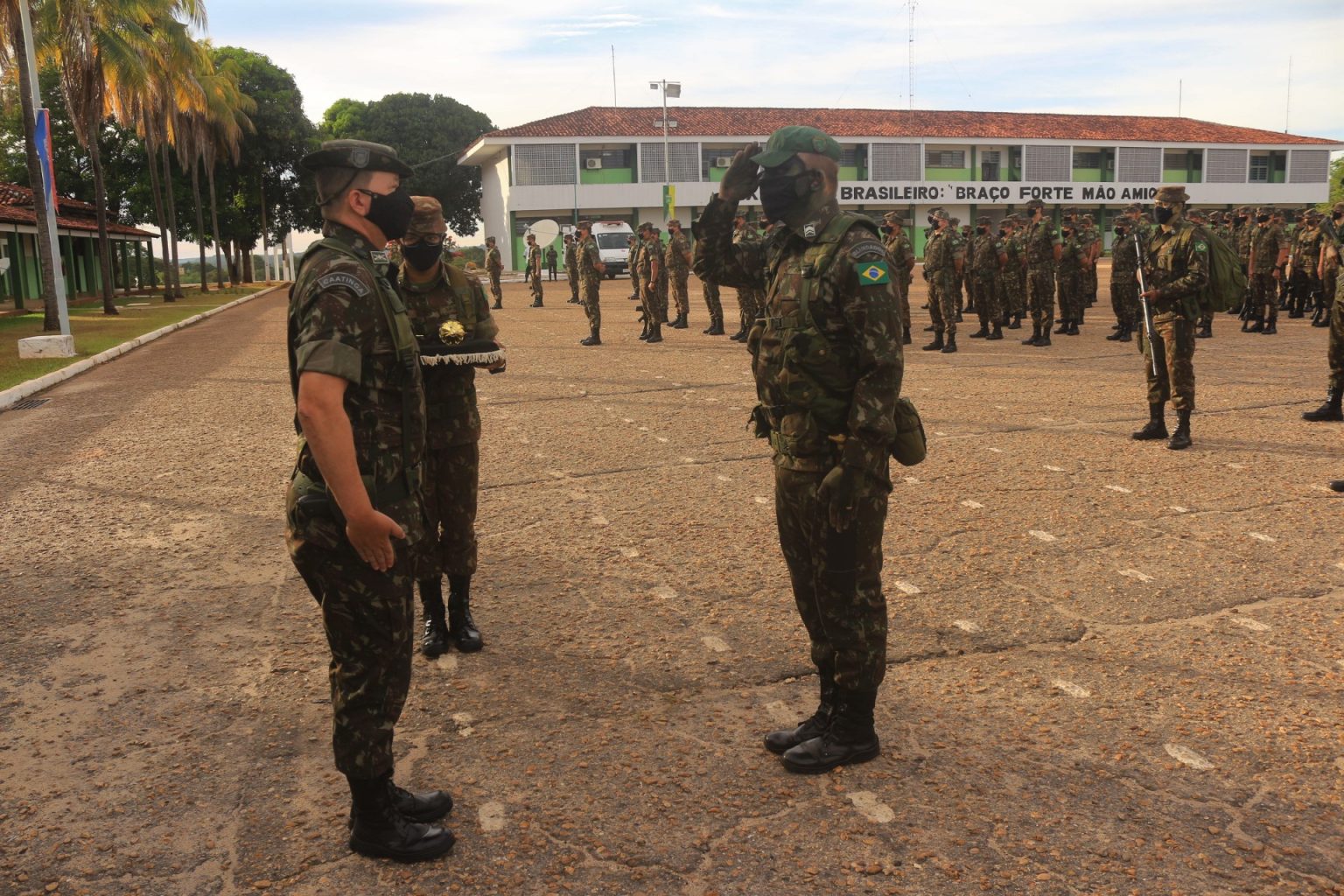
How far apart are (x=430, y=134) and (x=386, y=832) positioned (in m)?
63.2

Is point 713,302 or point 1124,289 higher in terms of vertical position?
point 1124,289

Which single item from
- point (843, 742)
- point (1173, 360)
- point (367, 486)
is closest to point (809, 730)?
point (843, 742)

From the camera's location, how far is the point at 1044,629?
4332 mm

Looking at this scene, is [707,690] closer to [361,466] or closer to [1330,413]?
[361,466]

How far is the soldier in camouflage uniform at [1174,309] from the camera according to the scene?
7.63 m

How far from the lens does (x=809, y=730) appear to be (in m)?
3.36

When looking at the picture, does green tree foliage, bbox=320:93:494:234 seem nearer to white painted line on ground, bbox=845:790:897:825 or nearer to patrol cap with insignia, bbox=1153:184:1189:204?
patrol cap with insignia, bbox=1153:184:1189:204

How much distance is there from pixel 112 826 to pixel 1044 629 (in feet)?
11.1

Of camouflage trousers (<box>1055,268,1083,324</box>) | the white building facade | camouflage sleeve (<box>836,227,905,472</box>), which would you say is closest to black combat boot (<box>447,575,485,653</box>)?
camouflage sleeve (<box>836,227,905,472</box>)

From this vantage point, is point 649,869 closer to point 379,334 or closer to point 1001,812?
point 1001,812

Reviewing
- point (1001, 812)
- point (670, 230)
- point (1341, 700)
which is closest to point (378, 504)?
point (1001, 812)

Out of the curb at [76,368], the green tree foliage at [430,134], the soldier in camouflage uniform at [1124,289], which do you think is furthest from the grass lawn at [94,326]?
the green tree foliage at [430,134]

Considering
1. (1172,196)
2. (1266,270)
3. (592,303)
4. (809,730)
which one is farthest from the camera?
(592,303)

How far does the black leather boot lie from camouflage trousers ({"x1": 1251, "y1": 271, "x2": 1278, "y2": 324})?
9680 millimetres
